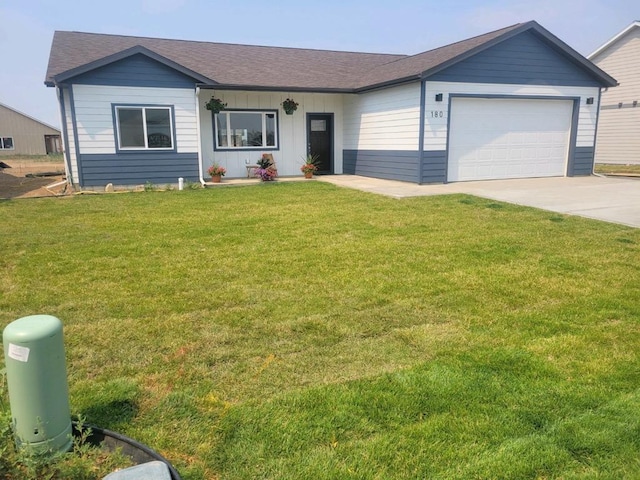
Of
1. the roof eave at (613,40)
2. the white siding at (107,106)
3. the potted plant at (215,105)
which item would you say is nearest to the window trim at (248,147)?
the potted plant at (215,105)

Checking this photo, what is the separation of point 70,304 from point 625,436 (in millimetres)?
4107

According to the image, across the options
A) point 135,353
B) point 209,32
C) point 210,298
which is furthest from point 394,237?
point 209,32

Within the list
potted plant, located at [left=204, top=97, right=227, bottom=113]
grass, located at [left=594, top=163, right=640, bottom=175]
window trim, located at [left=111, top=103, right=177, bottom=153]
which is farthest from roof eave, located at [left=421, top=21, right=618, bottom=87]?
window trim, located at [left=111, top=103, right=177, bottom=153]

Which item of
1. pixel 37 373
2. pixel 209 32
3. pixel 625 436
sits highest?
pixel 209 32

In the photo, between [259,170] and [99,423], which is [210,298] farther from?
[259,170]

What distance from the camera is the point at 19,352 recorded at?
2.05 meters

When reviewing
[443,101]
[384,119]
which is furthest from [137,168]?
[443,101]

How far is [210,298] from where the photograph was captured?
14.5 feet

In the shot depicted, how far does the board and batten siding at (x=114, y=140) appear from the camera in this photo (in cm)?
1225

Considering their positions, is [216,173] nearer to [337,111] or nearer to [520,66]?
[337,111]

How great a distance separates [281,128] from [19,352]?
14242 mm

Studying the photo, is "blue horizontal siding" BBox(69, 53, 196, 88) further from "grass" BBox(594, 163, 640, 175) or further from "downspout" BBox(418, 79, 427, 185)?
"grass" BBox(594, 163, 640, 175)

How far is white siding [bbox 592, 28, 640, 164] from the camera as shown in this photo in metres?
20.2

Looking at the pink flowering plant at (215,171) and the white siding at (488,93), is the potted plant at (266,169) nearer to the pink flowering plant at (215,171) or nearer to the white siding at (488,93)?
the pink flowering plant at (215,171)
